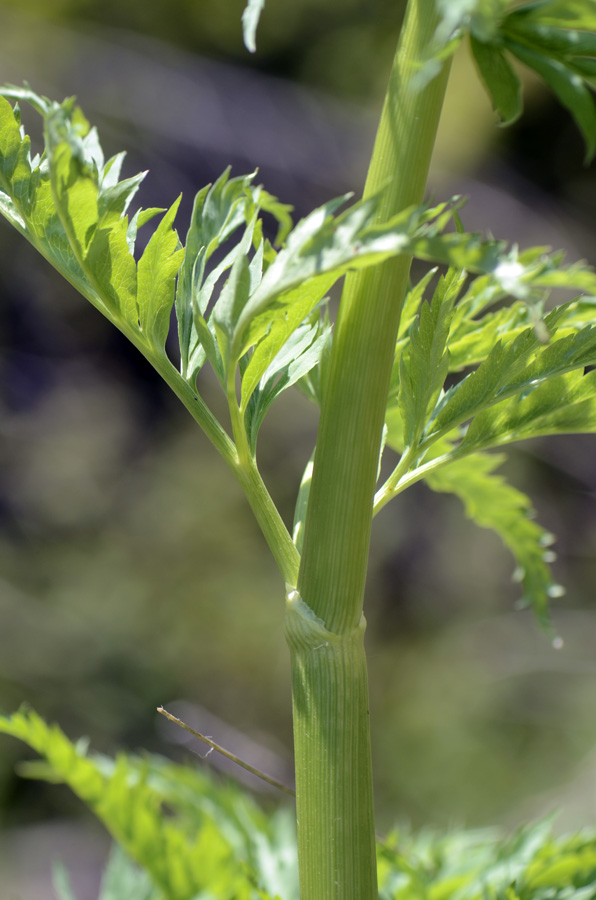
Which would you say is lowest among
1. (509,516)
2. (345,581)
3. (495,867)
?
(495,867)

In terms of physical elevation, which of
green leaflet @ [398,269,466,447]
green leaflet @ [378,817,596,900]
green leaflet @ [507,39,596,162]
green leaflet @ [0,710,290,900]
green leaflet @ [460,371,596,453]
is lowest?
green leaflet @ [378,817,596,900]

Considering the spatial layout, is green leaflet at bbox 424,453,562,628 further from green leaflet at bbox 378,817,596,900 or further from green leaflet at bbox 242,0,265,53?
green leaflet at bbox 242,0,265,53

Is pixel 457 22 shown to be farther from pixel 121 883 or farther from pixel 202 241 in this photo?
pixel 121 883

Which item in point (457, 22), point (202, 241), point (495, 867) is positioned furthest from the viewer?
point (495, 867)

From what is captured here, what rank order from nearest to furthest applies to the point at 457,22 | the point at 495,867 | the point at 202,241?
1. the point at 457,22
2. the point at 202,241
3. the point at 495,867

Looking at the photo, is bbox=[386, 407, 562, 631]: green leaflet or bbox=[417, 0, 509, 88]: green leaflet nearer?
bbox=[417, 0, 509, 88]: green leaflet

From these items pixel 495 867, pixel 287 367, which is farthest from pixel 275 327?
pixel 495 867

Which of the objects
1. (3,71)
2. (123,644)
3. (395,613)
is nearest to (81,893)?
(123,644)

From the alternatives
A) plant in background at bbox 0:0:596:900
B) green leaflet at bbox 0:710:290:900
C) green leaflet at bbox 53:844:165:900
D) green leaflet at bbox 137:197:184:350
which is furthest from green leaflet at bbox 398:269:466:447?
green leaflet at bbox 53:844:165:900
